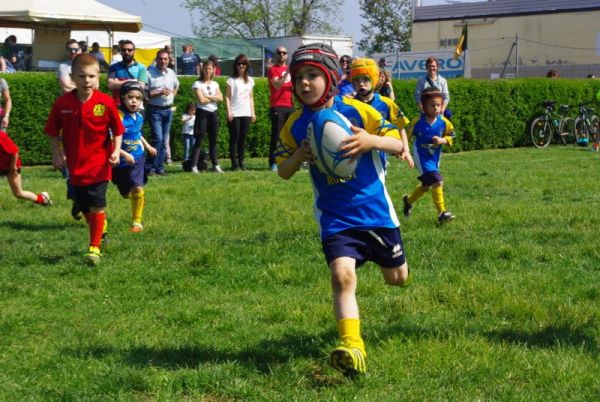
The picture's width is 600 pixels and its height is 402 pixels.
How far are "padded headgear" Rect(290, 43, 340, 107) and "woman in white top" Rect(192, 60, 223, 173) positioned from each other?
10.9m

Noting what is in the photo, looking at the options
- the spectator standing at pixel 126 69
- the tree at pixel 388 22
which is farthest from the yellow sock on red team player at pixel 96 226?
the tree at pixel 388 22

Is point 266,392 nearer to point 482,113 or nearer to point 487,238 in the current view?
point 487,238

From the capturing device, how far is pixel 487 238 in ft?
28.8

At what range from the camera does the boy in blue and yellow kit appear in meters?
4.83

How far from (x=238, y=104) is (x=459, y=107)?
356 inches

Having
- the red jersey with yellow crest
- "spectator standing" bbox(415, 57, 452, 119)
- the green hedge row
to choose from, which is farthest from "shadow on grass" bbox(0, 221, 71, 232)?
"spectator standing" bbox(415, 57, 452, 119)

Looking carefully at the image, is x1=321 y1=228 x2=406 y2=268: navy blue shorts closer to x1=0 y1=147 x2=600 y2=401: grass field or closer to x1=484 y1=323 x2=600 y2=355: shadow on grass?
x1=0 y1=147 x2=600 y2=401: grass field

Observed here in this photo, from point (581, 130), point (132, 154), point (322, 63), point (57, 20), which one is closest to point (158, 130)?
point (132, 154)

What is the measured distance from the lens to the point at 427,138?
34.2 feet

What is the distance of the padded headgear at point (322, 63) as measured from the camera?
4.82 metres

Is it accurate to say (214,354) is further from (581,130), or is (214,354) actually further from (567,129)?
(581,130)

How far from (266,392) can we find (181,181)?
31.5 ft

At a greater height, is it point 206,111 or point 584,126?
point 206,111

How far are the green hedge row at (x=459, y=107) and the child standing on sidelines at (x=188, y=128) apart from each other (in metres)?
0.28
